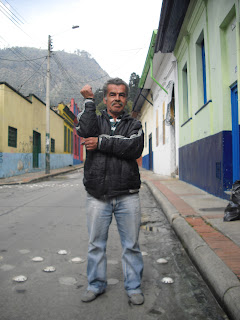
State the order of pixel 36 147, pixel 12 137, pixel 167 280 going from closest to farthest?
pixel 167 280 < pixel 12 137 < pixel 36 147

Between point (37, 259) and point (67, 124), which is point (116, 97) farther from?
point (67, 124)

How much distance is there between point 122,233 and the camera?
230 cm

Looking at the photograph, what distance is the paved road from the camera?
6.72 ft

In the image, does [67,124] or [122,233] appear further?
[67,124]

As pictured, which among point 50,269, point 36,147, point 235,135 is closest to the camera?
point 50,269

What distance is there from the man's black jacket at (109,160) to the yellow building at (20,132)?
1341 centimetres

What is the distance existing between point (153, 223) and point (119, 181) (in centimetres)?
287

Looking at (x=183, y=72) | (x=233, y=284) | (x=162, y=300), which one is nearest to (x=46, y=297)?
(x=162, y=300)

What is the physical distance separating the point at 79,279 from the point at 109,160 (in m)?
1.16

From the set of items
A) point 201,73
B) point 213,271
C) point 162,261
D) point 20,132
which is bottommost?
point 162,261

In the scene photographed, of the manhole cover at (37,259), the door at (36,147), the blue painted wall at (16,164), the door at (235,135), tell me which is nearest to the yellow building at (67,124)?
the door at (36,147)

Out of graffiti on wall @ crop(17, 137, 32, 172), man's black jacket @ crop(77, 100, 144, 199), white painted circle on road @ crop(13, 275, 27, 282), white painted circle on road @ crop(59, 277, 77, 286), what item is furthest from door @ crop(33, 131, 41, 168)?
man's black jacket @ crop(77, 100, 144, 199)

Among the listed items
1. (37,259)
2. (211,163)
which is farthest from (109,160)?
(211,163)

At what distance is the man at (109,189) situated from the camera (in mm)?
2205
